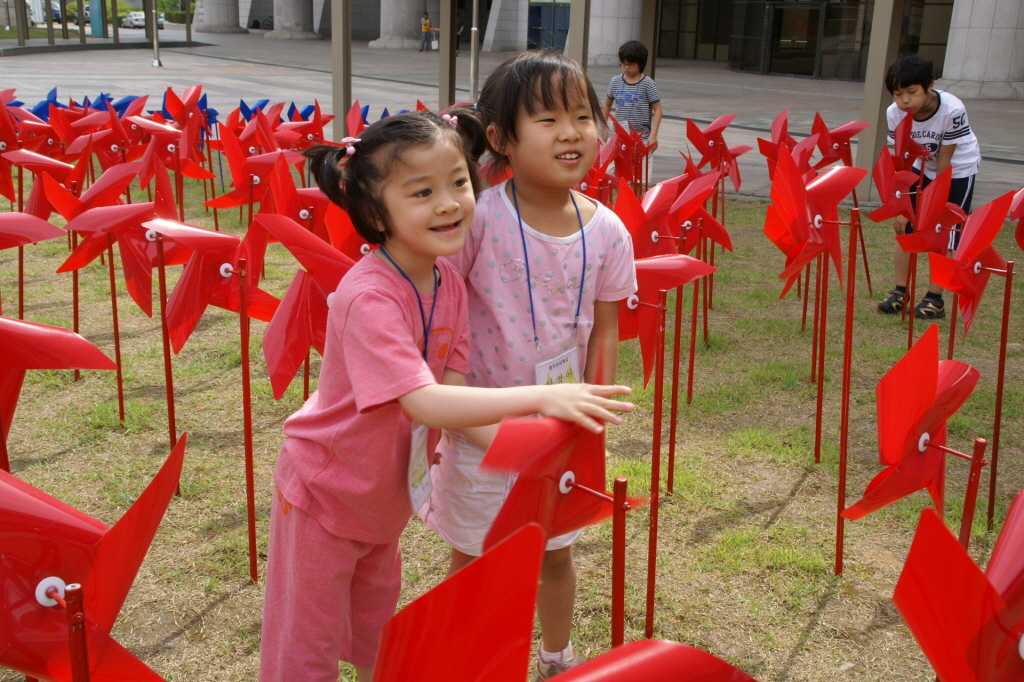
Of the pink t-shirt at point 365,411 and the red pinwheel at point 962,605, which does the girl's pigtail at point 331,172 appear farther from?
the red pinwheel at point 962,605

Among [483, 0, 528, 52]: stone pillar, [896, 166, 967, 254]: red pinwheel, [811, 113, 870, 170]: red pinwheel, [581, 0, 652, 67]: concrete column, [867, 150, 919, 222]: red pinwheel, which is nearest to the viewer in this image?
[896, 166, 967, 254]: red pinwheel

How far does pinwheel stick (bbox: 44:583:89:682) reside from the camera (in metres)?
0.86

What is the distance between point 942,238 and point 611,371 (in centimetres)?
186

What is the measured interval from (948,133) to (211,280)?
3493 millimetres

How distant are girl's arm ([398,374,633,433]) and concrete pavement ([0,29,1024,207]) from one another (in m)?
7.59

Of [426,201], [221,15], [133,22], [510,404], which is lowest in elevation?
[510,404]

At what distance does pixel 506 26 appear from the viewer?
91.9ft

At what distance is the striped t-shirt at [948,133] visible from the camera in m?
4.24

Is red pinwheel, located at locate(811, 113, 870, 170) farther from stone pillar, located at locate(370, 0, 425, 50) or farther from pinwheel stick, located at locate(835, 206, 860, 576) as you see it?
stone pillar, located at locate(370, 0, 425, 50)

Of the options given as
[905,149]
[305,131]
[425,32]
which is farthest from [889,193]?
[425,32]

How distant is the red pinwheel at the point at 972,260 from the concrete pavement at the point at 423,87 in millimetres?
5872

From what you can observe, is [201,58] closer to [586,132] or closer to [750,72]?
[750,72]

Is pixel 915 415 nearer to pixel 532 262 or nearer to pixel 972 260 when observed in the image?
pixel 532 262

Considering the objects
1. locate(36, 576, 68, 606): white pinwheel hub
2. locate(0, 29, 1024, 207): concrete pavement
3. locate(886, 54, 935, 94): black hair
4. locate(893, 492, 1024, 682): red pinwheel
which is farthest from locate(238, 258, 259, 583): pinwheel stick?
locate(0, 29, 1024, 207): concrete pavement
